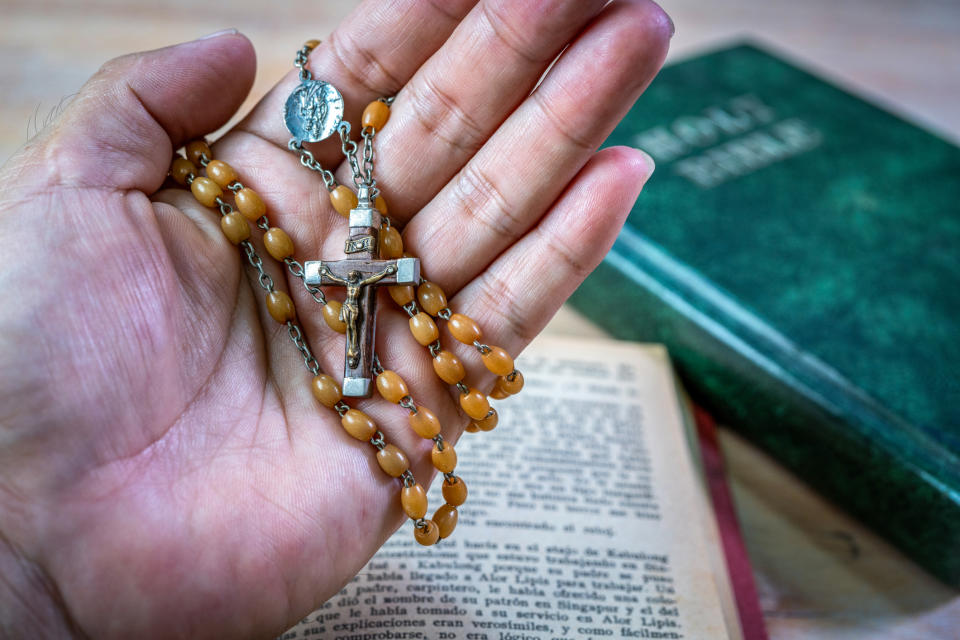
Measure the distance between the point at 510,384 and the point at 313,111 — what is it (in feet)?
1.71

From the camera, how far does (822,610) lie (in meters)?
1.24

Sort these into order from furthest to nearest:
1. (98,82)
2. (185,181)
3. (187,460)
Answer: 1. (185,181)
2. (98,82)
3. (187,460)

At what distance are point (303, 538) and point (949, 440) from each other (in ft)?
3.52

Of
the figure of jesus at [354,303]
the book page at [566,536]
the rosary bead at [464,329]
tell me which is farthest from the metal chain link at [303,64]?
the book page at [566,536]

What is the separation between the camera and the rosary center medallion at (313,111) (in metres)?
1.15

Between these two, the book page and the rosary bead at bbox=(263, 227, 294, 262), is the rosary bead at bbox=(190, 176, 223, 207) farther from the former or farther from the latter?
the book page

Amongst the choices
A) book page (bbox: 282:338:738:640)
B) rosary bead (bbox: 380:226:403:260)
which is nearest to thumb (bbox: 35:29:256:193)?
rosary bead (bbox: 380:226:403:260)

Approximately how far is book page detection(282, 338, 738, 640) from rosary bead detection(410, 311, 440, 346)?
0.34 metres

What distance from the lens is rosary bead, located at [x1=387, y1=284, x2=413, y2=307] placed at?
1.10 metres

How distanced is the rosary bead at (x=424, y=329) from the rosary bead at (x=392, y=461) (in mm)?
159

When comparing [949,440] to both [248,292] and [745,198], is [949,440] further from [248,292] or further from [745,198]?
[248,292]

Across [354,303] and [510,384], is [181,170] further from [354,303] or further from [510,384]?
[510,384]

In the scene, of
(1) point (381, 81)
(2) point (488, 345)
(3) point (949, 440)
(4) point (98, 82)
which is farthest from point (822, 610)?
(4) point (98, 82)

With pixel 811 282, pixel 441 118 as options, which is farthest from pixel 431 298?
pixel 811 282
